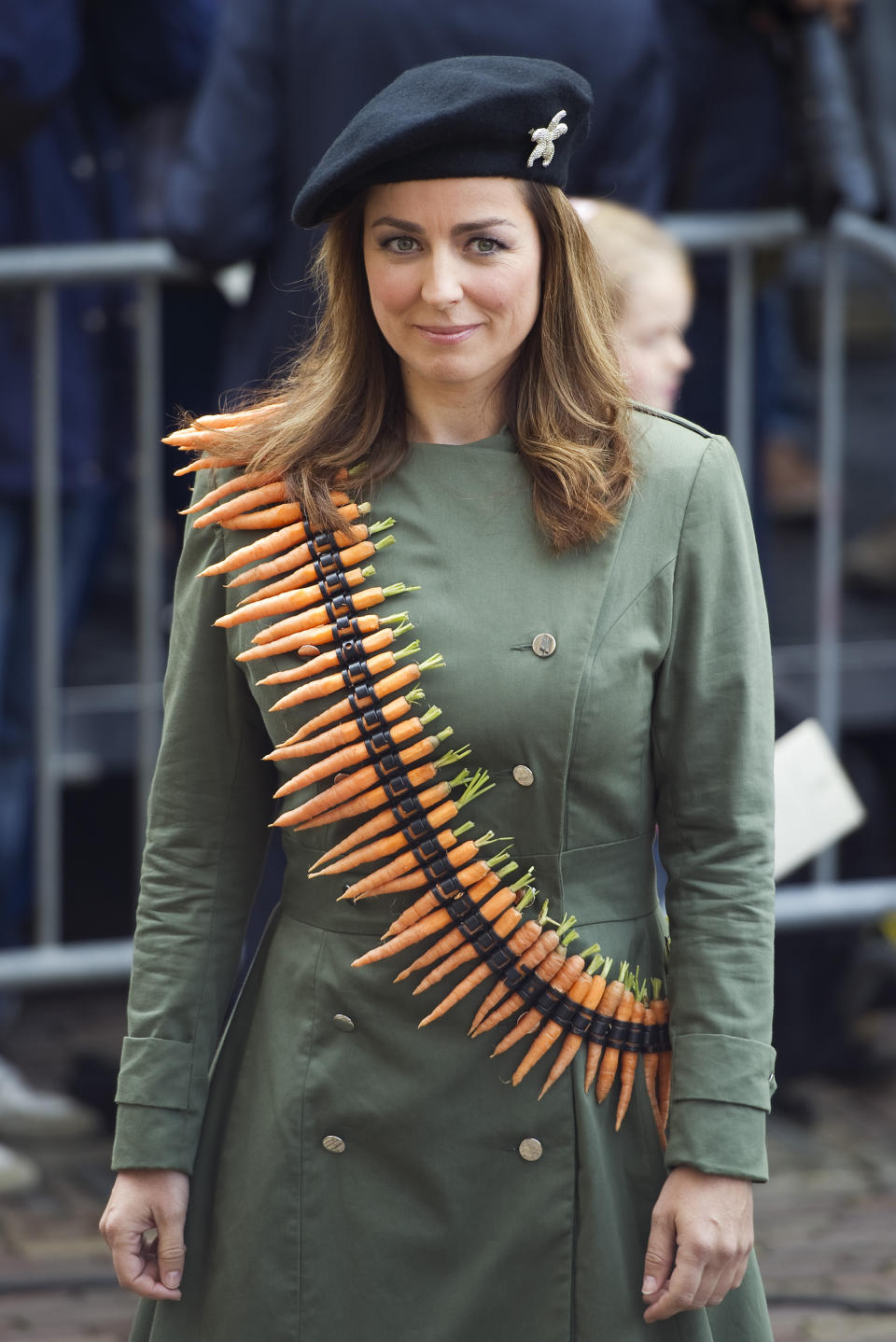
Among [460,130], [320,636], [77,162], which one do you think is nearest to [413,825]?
[320,636]

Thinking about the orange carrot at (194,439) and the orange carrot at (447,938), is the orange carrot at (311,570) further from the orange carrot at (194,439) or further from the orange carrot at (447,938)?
the orange carrot at (447,938)

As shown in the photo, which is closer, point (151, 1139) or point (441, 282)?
point (441, 282)

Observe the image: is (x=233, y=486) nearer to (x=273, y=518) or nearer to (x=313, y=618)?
(x=273, y=518)

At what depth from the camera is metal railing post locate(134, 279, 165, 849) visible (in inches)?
189

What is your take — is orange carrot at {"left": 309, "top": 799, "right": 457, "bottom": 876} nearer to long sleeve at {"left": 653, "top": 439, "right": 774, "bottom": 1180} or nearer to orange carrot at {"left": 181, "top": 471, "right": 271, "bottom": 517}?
long sleeve at {"left": 653, "top": 439, "right": 774, "bottom": 1180}

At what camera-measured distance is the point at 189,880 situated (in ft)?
8.27

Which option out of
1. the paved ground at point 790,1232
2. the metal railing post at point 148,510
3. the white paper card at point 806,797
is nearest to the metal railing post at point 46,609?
the metal railing post at point 148,510

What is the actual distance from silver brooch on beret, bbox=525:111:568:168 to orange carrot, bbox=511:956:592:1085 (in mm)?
951

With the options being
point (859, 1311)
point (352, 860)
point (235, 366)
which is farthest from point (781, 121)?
point (352, 860)

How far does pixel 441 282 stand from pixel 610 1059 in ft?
3.14

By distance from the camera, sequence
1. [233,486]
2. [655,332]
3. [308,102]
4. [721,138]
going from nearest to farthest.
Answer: [233,486], [655,332], [308,102], [721,138]

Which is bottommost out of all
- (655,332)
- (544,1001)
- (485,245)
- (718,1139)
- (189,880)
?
(718,1139)

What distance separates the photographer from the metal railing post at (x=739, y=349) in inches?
193

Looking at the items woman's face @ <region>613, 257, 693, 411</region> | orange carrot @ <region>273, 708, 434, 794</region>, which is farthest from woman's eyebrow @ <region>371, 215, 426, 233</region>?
woman's face @ <region>613, 257, 693, 411</region>
